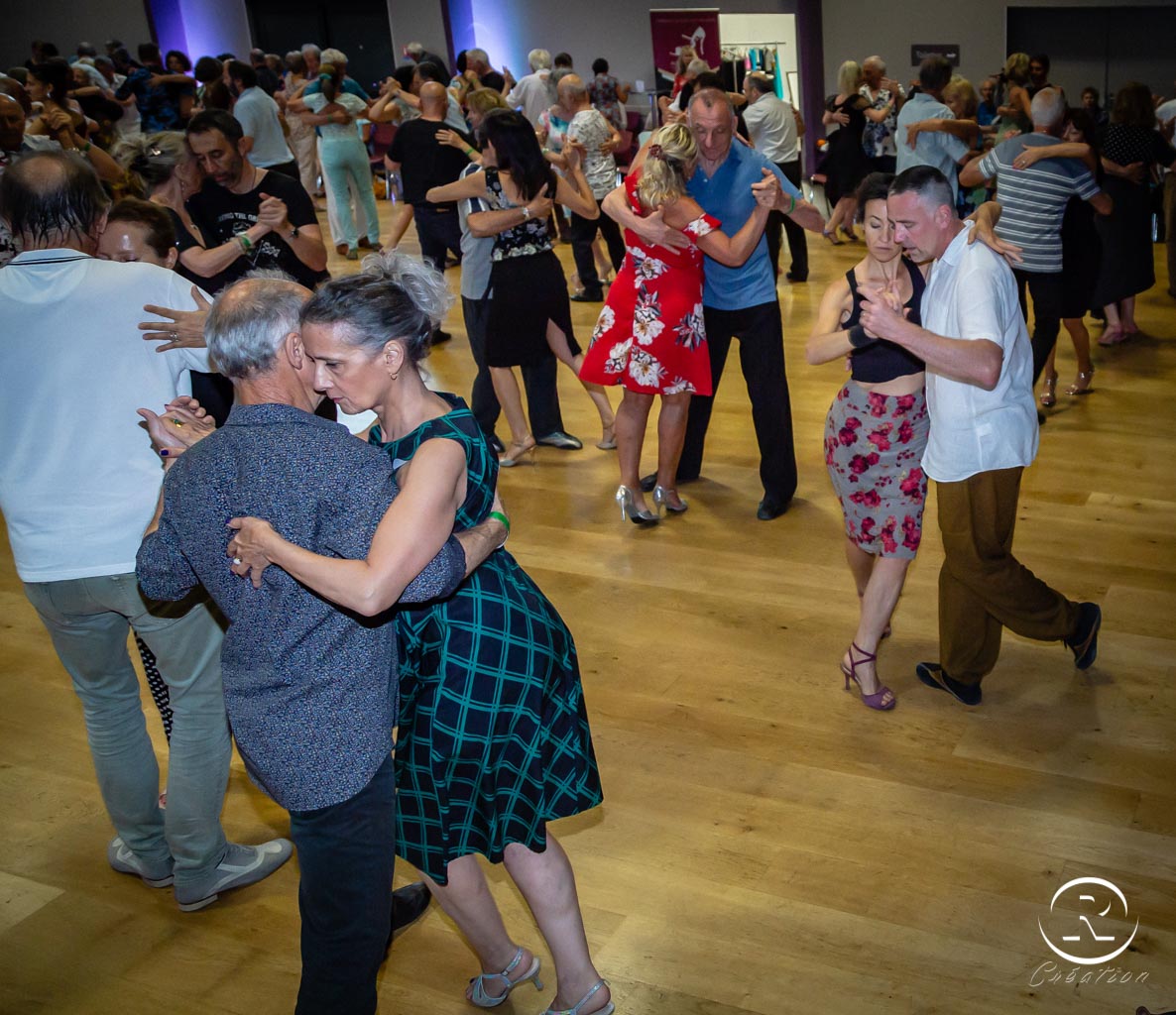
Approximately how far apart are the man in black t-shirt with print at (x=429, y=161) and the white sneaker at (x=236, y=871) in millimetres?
4169

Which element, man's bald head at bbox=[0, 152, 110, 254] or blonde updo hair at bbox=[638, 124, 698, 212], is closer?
man's bald head at bbox=[0, 152, 110, 254]

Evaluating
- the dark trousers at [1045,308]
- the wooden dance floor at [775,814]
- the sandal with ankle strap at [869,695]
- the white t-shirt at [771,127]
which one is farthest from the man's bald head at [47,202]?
the white t-shirt at [771,127]

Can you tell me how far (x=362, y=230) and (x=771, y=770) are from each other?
8.32 metres

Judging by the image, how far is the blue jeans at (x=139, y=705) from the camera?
8.32 feet

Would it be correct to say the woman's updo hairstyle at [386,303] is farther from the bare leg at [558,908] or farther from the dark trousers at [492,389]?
the dark trousers at [492,389]

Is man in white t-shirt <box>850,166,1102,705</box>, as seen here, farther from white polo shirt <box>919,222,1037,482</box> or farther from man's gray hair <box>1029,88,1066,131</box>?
man's gray hair <box>1029,88,1066,131</box>

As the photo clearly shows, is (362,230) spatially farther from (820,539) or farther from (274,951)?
(274,951)

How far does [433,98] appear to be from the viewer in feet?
21.1

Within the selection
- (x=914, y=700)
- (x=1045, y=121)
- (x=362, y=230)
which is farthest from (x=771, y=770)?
(x=362, y=230)

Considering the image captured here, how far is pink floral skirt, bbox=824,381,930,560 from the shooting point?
125 inches

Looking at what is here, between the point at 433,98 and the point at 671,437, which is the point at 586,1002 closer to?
the point at 671,437

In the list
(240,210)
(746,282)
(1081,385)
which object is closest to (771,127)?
(1081,385)

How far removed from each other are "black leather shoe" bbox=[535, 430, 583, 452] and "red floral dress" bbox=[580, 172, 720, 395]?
101 centimetres

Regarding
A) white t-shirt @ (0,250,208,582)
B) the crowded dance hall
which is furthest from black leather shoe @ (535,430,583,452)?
white t-shirt @ (0,250,208,582)
